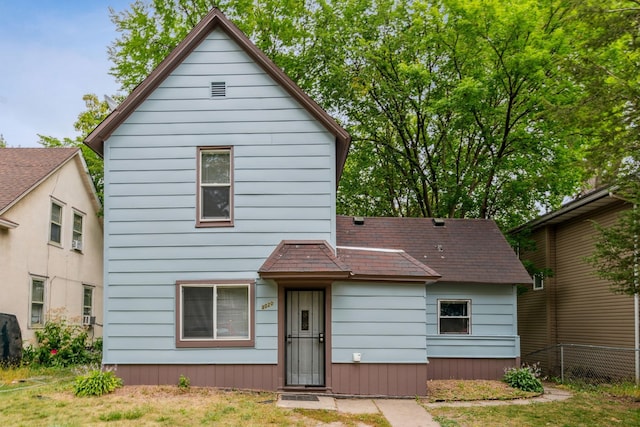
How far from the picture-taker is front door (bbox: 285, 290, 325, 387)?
11.4 m

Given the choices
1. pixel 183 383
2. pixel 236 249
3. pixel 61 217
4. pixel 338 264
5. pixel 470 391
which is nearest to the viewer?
pixel 338 264

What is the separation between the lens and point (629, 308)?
14430mm

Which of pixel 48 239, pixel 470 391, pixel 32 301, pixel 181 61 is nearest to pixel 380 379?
pixel 470 391

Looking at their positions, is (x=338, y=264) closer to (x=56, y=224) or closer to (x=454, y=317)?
(x=454, y=317)

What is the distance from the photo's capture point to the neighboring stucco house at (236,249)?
11102mm

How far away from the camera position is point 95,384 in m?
10.1

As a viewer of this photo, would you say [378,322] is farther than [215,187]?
No

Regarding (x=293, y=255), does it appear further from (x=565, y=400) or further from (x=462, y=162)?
(x=462, y=162)

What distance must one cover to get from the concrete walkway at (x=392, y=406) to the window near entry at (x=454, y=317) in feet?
10.4

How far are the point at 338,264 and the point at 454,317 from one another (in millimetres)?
5293

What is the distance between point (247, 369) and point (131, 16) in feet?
53.1

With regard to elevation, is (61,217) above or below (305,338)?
above

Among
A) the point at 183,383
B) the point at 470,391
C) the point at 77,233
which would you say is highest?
the point at 77,233

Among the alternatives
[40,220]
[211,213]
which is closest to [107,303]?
[211,213]
